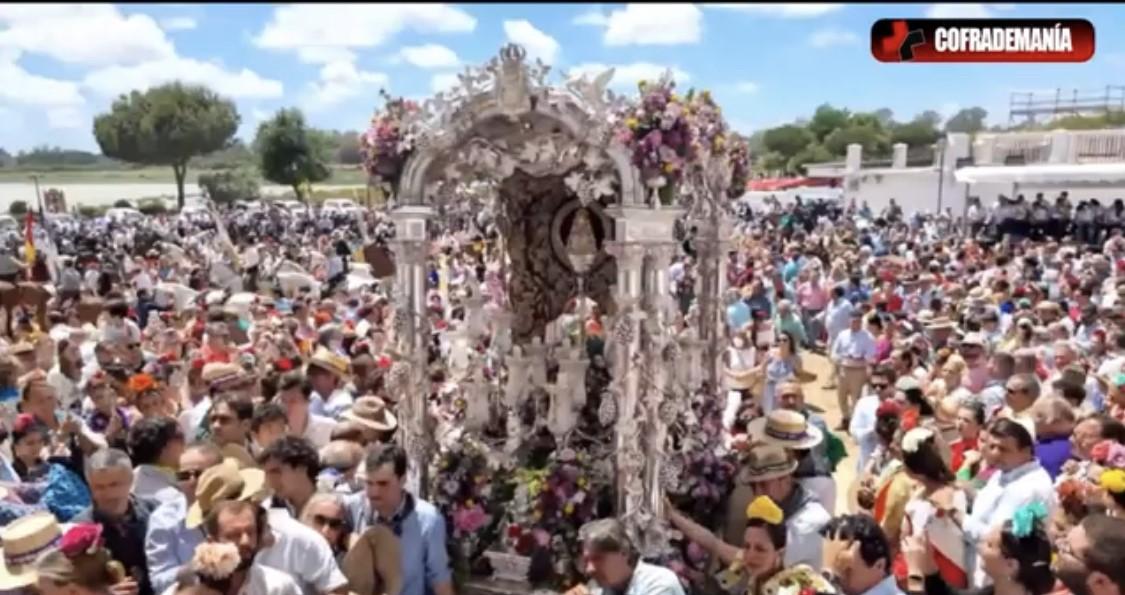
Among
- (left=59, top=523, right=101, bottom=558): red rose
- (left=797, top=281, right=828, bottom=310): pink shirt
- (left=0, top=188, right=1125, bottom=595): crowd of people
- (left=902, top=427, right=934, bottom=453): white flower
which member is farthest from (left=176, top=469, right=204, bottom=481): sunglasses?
(left=797, top=281, right=828, bottom=310): pink shirt

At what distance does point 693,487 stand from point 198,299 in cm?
1195

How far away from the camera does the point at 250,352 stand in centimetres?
1074

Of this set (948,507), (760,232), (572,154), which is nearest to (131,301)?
(572,154)

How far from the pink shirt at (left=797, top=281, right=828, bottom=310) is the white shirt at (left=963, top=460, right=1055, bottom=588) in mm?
11680

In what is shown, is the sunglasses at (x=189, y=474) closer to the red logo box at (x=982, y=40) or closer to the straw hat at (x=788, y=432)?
the straw hat at (x=788, y=432)

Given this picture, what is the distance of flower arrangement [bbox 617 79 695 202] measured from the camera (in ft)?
20.2

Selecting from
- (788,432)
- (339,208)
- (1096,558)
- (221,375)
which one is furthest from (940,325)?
(339,208)

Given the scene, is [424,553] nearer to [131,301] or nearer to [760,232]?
[131,301]

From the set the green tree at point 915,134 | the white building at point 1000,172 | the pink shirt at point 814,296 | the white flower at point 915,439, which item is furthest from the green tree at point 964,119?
the white flower at point 915,439

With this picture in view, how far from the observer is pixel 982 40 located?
7.83 metres

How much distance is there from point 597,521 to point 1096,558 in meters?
2.21

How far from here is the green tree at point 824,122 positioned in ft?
246

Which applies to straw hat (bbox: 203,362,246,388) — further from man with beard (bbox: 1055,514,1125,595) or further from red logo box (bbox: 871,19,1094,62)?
man with beard (bbox: 1055,514,1125,595)

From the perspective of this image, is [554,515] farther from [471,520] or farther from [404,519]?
[404,519]
